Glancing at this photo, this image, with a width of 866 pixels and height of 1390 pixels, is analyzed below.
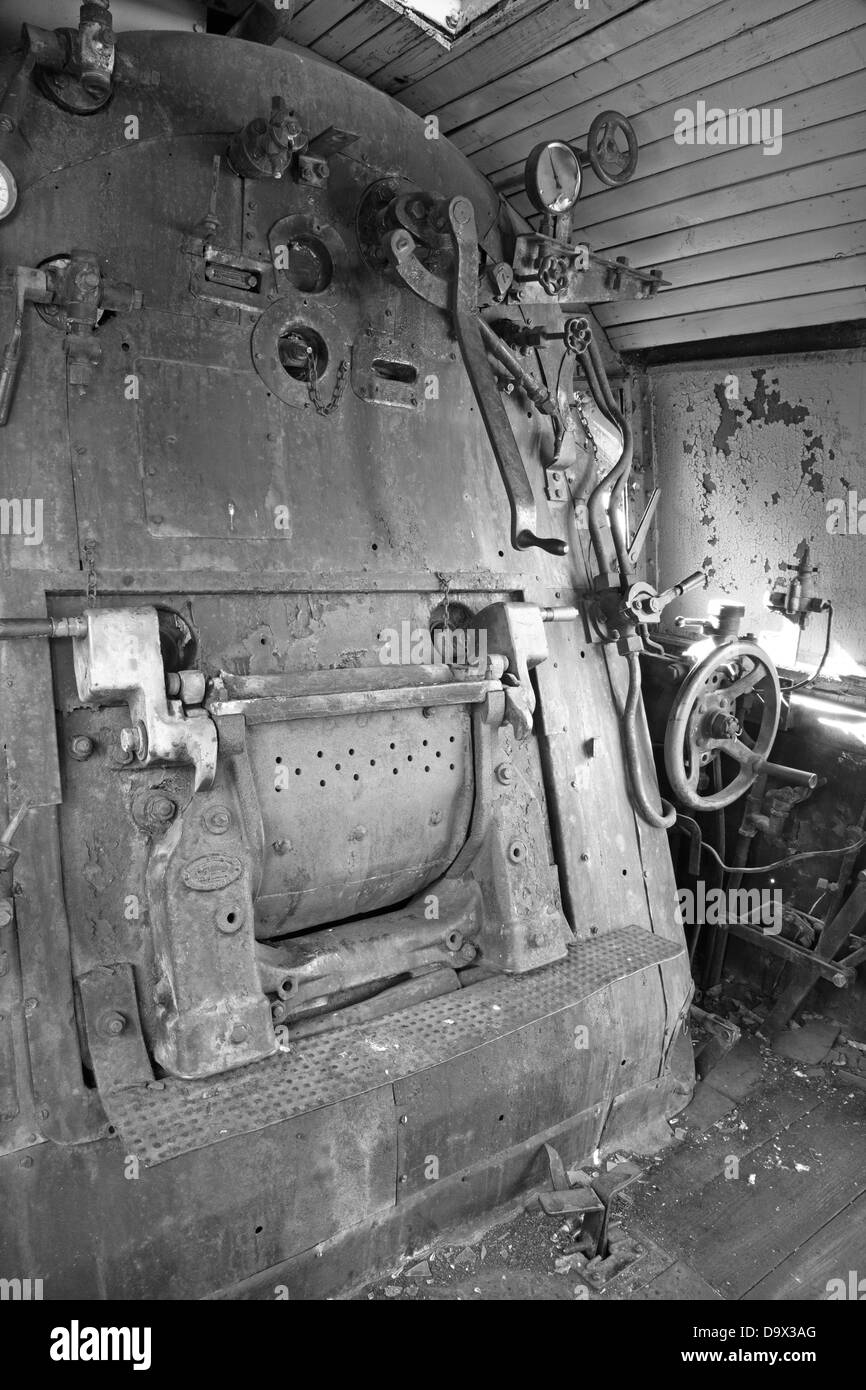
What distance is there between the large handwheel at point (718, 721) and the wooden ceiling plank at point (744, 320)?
5.00 ft

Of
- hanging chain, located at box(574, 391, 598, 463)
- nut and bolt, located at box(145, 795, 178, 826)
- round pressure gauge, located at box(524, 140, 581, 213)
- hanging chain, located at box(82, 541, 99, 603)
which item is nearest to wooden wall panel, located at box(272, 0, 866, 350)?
round pressure gauge, located at box(524, 140, 581, 213)

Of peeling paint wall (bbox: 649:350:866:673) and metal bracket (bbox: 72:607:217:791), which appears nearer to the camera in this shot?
metal bracket (bbox: 72:607:217:791)

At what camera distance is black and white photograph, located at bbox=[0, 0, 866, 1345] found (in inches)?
89.7

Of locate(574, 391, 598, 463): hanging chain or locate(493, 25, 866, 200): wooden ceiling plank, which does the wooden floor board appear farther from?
locate(493, 25, 866, 200): wooden ceiling plank

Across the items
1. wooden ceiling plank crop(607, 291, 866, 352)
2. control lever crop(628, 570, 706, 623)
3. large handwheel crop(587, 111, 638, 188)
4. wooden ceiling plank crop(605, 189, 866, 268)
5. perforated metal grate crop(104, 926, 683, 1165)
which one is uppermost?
large handwheel crop(587, 111, 638, 188)

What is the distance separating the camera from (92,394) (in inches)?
94.5

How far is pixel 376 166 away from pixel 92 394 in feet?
4.14

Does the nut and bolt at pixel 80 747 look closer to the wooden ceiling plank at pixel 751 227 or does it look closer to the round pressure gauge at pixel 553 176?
the round pressure gauge at pixel 553 176

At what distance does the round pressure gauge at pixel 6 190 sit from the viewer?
2.24 m

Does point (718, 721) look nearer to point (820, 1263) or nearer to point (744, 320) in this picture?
point (820, 1263)

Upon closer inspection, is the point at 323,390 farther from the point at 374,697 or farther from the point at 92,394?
the point at 374,697

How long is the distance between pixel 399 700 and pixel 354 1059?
98 centimetres

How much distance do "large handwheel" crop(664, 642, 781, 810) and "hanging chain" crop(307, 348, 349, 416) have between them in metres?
1.58

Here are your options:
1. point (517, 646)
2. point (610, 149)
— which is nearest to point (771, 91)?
point (610, 149)
